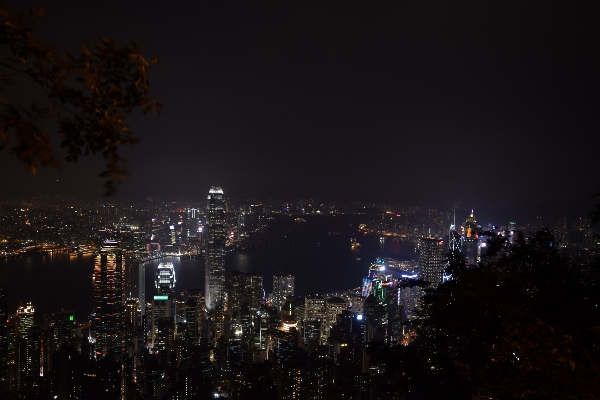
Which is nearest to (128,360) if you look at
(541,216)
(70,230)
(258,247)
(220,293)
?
(70,230)

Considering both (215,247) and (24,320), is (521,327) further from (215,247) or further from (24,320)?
(215,247)

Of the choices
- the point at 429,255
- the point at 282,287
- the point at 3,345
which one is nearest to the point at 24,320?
the point at 3,345

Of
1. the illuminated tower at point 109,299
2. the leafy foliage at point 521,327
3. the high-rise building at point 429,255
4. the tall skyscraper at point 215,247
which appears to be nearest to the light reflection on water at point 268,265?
the illuminated tower at point 109,299

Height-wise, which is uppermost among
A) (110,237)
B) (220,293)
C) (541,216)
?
(541,216)

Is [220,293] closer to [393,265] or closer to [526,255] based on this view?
[393,265]

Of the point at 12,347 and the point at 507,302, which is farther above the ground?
the point at 507,302

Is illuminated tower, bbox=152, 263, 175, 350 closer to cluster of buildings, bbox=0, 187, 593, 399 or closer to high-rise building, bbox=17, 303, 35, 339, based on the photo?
cluster of buildings, bbox=0, 187, 593, 399
